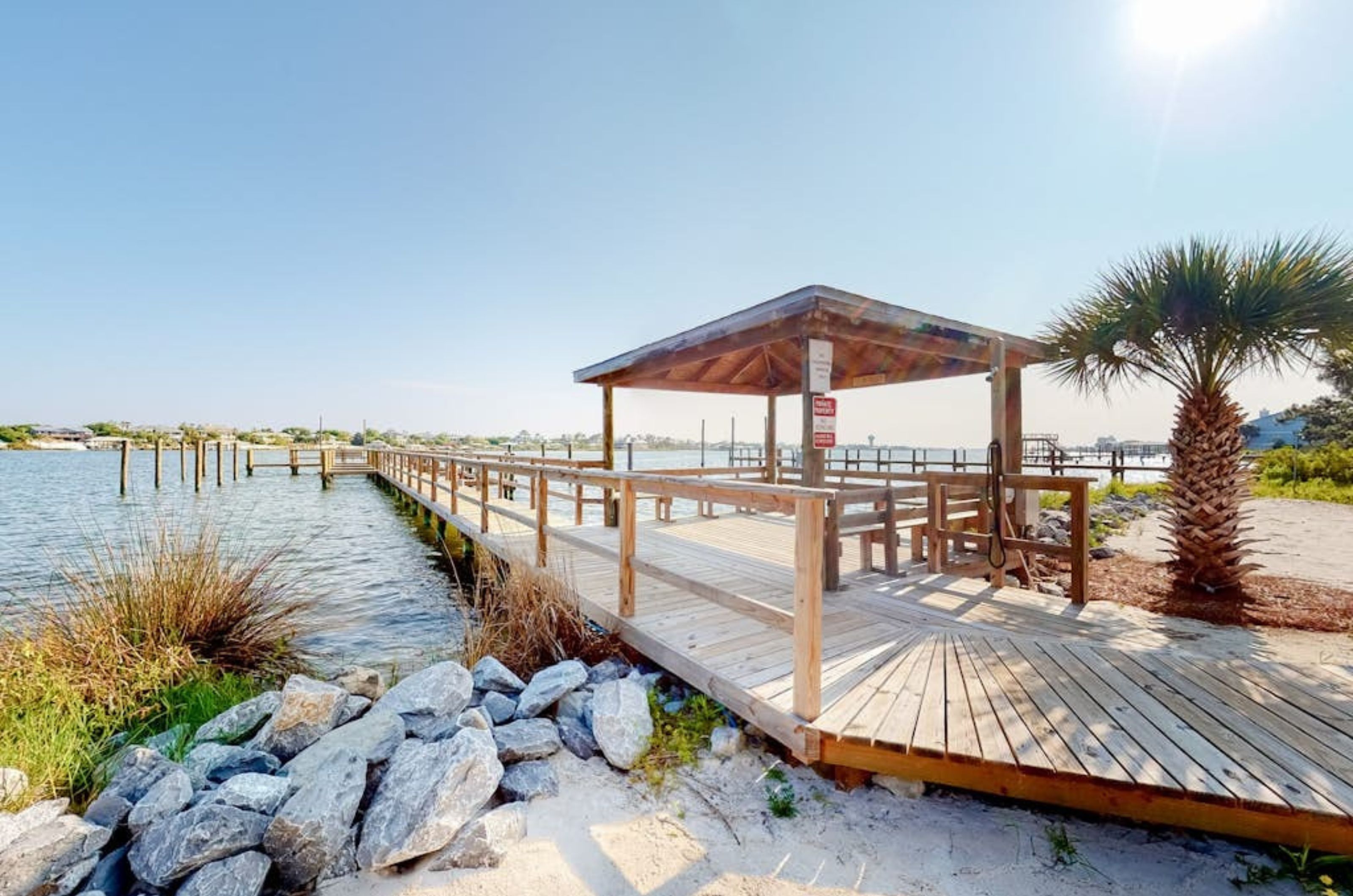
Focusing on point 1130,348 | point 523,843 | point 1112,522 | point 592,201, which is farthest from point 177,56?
point 1112,522

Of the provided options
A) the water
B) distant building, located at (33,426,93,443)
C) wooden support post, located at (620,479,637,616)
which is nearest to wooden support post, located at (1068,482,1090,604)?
wooden support post, located at (620,479,637,616)

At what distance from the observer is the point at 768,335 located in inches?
189

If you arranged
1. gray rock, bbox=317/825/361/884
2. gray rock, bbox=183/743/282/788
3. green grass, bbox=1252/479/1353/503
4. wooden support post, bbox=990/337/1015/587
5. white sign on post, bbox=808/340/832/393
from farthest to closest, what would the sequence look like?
green grass, bbox=1252/479/1353/503
wooden support post, bbox=990/337/1015/587
white sign on post, bbox=808/340/832/393
gray rock, bbox=183/743/282/788
gray rock, bbox=317/825/361/884

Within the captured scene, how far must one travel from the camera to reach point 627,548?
365cm

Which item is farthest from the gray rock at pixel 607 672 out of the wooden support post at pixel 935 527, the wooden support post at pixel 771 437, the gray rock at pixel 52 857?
the wooden support post at pixel 771 437

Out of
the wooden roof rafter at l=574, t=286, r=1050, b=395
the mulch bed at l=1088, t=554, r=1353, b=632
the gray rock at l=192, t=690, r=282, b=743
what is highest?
the wooden roof rafter at l=574, t=286, r=1050, b=395

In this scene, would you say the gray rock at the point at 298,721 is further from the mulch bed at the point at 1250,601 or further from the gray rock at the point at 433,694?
the mulch bed at the point at 1250,601

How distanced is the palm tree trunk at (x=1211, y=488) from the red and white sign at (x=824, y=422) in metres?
3.20

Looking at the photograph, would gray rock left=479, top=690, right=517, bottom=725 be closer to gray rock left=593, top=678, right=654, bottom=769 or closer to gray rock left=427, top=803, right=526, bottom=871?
gray rock left=593, top=678, right=654, bottom=769

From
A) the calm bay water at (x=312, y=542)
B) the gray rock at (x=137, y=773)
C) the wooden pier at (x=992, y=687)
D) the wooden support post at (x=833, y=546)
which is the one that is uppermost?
the wooden support post at (x=833, y=546)

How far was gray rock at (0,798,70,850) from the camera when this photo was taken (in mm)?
1812

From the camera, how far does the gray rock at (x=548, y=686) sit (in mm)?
2957

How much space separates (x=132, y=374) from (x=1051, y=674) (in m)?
32.8

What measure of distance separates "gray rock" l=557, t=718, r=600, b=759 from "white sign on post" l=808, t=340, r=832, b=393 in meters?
3.09
